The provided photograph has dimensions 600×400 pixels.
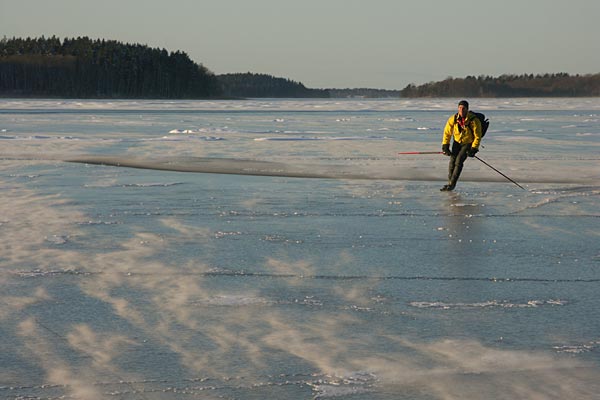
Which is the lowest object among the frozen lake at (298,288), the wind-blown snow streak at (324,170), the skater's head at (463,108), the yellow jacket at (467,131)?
the wind-blown snow streak at (324,170)

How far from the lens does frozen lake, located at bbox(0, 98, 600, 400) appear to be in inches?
168

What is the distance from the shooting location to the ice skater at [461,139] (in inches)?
499

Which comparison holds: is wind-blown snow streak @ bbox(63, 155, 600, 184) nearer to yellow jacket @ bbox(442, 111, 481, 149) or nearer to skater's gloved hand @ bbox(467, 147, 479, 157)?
yellow jacket @ bbox(442, 111, 481, 149)

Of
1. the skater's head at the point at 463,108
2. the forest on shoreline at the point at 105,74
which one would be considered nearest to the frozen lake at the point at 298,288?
the skater's head at the point at 463,108

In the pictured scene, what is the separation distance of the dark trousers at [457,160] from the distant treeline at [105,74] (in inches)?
5689

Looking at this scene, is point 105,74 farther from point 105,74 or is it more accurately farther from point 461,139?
point 461,139

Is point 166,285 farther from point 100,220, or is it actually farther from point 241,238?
point 100,220

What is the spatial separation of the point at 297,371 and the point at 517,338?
1.40m

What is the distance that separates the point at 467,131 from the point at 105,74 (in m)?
149

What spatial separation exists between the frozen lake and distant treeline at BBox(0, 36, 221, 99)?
144772 millimetres

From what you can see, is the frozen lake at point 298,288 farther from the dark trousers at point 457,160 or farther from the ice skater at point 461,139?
the ice skater at point 461,139

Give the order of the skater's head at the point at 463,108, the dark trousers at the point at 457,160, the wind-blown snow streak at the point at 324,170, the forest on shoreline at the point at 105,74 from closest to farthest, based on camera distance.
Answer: the skater's head at the point at 463,108 < the dark trousers at the point at 457,160 < the wind-blown snow streak at the point at 324,170 < the forest on shoreline at the point at 105,74

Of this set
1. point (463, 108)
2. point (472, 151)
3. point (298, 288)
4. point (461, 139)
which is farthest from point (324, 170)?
point (298, 288)

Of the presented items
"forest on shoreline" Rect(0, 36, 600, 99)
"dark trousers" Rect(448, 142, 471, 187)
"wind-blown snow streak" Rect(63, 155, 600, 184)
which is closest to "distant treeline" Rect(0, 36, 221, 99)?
"forest on shoreline" Rect(0, 36, 600, 99)
